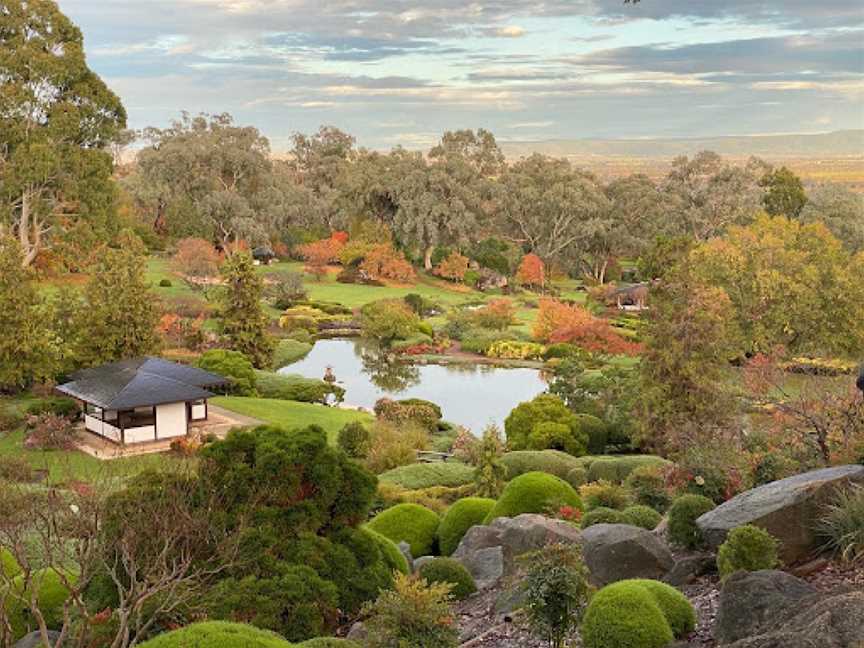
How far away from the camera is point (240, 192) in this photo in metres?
66.8

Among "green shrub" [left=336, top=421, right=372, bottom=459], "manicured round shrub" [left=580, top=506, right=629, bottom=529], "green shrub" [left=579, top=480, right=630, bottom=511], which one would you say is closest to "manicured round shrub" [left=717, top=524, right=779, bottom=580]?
"manicured round shrub" [left=580, top=506, right=629, bottom=529]

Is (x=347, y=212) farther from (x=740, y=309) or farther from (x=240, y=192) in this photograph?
(x=740, y=309)

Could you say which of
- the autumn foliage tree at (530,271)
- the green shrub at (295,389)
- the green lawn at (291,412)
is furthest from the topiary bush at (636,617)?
the autumn foliage tree at (530,271)

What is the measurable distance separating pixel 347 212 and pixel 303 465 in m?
58.8

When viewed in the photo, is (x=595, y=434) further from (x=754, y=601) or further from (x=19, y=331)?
(x=754, y=601)

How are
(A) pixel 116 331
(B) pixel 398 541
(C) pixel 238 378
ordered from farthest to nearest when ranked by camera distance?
(C) pixel 238 378
(A) pixel 116 331
(B) pixel 398 541

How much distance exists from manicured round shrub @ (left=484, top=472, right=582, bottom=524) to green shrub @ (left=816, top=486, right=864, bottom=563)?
5443 millimetres

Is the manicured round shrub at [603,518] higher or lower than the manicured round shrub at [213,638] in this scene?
lower

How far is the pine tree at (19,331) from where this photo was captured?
26422 millimetres

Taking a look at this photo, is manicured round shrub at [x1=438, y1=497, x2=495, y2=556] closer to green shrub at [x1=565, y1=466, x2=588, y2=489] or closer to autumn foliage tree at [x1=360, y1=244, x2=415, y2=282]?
green shrub at [x1=565, y1=466, x2=588, y2=489]

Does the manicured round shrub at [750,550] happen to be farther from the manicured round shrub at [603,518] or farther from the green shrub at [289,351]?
the green shrub at [289,351]

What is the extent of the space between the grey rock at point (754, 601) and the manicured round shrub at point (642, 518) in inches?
206

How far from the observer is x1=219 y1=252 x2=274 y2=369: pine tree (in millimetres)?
35156

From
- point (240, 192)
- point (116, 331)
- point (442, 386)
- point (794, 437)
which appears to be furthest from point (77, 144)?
point (794, 437)
